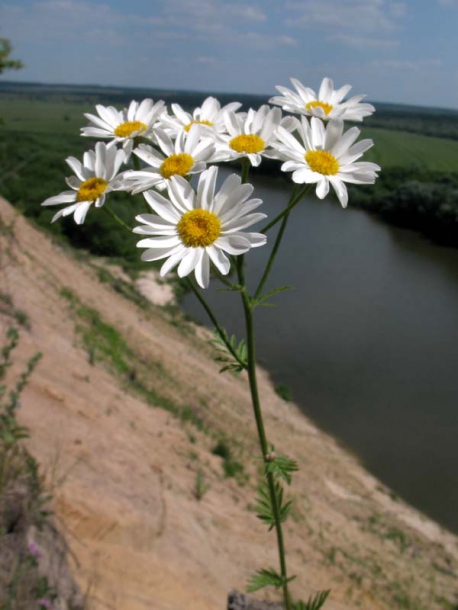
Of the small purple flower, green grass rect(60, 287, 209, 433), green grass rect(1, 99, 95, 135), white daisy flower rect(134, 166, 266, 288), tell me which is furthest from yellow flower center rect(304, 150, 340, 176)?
green grass rect(1, 99, 95, 135)

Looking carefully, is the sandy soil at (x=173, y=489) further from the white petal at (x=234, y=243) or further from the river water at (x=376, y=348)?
the white petal at (x=234, y=243)

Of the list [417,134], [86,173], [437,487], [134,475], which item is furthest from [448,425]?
[417,134]

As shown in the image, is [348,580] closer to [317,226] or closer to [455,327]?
[455,327]

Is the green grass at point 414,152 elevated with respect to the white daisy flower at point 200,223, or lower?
elevated

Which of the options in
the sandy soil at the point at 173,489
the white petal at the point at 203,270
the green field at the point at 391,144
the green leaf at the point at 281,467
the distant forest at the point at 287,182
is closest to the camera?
the white petal at the point at 203,270

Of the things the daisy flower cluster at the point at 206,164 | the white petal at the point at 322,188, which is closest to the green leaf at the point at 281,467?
the daisy flower cluster at the point at 206,164

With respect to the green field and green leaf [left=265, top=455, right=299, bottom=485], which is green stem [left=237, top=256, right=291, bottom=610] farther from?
the green field

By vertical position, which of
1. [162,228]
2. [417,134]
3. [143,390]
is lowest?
[143,390]
